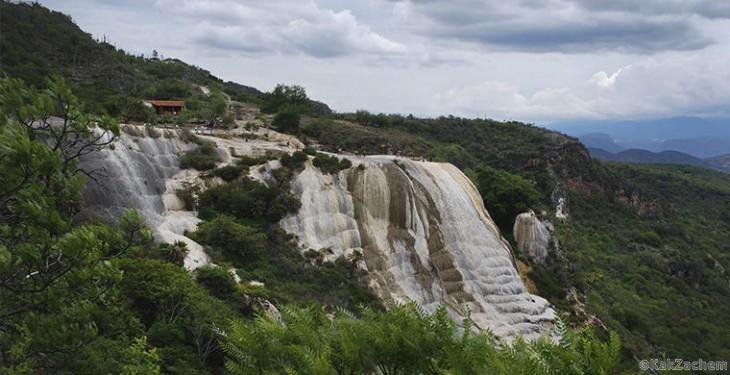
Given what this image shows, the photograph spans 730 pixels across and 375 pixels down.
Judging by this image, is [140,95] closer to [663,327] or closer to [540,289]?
[540,289]

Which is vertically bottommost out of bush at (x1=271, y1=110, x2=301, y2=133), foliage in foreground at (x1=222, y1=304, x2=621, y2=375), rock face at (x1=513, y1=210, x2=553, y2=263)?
rock face at (x1=513, y1=210, x2=553, y2=263)

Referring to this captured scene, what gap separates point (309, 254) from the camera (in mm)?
29969

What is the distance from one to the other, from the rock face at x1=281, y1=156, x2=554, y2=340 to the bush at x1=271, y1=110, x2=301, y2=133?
15.7 metres

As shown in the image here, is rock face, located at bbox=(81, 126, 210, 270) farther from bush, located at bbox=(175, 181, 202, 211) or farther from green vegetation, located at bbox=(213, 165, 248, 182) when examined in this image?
green vegetation, located at bbox=(213, 165, 248, 182)

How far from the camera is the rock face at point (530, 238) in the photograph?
44.4 meters

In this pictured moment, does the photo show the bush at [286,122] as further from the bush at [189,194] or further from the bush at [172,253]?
the bush at [172,253]

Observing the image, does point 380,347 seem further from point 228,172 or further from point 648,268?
point 648,268

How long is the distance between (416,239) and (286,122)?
22.6 metres

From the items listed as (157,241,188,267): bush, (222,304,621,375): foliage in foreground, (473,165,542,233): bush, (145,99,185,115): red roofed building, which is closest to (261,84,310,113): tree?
(145,99,185,115): red roofed building

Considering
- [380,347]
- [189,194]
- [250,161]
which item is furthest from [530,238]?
[380,347]

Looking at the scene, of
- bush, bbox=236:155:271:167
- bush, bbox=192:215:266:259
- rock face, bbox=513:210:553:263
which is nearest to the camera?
bush, bbox=192:215:266:259

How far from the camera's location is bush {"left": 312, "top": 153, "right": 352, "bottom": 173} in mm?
35031

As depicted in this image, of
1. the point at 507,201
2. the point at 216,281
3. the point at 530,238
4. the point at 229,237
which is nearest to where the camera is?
the point at 216,281

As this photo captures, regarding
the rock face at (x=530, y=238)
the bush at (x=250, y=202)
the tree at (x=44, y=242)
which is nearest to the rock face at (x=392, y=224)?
the bush at (x=250, y=202)
